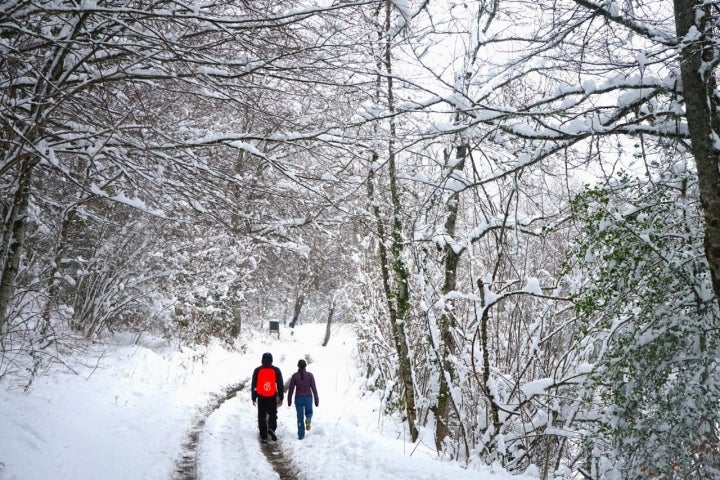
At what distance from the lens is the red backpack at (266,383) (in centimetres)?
875

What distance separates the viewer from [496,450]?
6.61 meters

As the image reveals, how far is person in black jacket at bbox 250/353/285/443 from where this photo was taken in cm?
859

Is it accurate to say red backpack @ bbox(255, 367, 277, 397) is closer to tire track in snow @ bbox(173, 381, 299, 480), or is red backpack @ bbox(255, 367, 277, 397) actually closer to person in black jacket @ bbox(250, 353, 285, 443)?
person in black jacket @ bbox(250, 353, 285, 443)

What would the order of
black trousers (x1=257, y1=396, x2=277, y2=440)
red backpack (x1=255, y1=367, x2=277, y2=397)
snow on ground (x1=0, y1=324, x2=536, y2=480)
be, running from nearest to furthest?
snow on ground (x1=0, y1=324, x2=536, y2=480), black trousers (x1=257, y1=396, x2=277, y2=440), red backpack (x1=255, y1=367, x2=277, y2=397)

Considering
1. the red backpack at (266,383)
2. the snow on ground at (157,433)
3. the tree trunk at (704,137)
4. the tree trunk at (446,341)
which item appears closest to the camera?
the tree trunk at (704,137)

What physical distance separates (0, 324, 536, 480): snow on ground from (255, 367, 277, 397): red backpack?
85cm

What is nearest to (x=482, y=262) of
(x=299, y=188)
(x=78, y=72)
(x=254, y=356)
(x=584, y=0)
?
(x=299, y=188)

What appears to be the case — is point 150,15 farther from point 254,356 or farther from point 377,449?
point 254,356

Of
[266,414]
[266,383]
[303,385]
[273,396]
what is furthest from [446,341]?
[266,414]

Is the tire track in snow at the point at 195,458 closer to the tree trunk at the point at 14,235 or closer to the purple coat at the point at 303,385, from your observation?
the purple coat at the point at 303,385

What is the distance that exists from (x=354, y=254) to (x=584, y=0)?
9.66m

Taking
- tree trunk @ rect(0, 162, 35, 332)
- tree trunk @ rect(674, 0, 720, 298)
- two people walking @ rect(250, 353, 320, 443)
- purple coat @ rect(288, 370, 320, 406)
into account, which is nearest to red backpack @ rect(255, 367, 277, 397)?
two people walking @ rect(250, 353, 320, 443)

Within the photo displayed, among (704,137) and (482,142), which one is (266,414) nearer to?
(482,142)

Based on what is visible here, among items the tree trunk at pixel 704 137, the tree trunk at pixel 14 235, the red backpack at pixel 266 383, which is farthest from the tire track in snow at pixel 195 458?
the tree trunk at pixel 704 137
